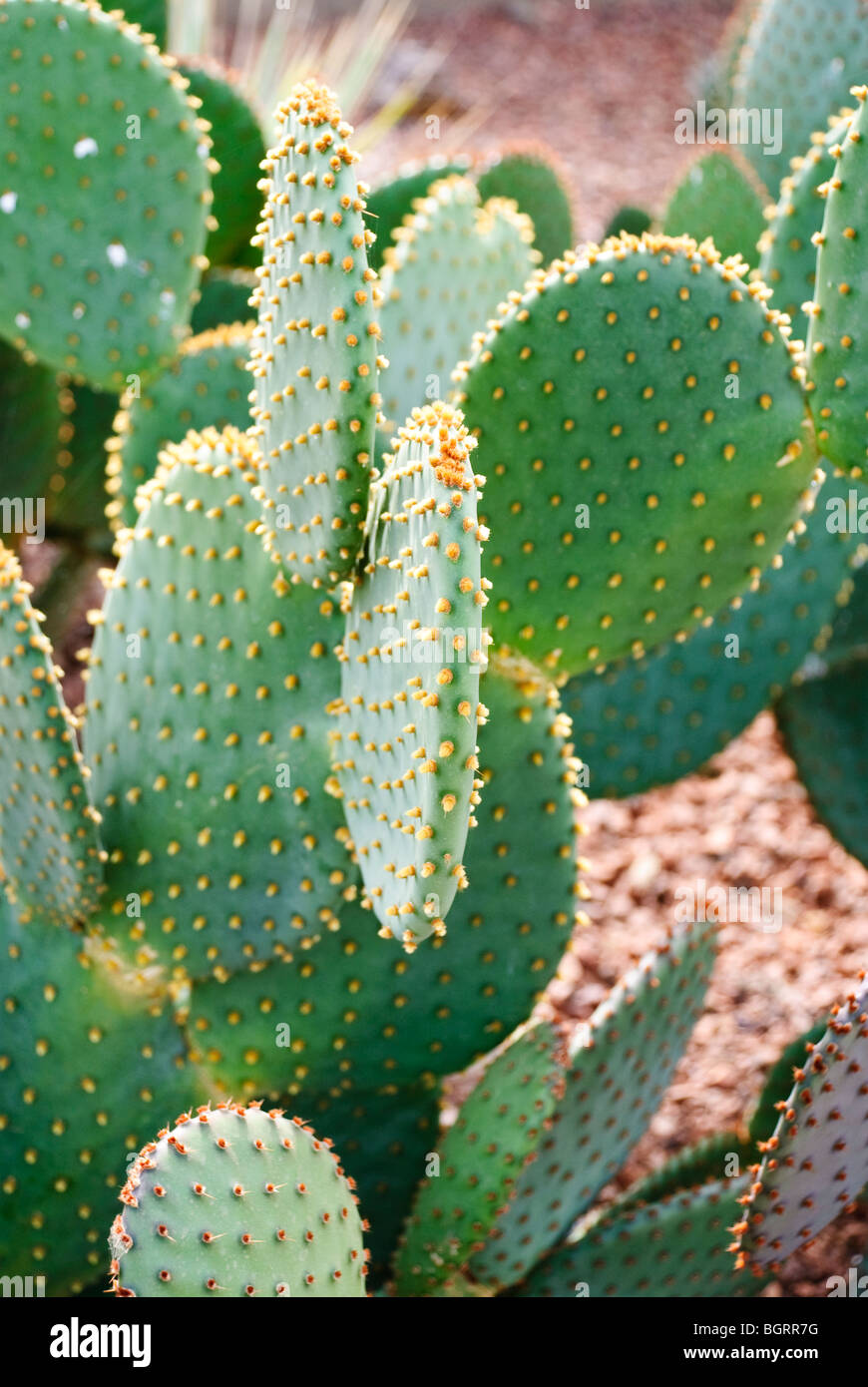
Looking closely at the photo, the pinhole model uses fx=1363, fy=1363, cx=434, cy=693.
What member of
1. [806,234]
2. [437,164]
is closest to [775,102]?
[437,164]

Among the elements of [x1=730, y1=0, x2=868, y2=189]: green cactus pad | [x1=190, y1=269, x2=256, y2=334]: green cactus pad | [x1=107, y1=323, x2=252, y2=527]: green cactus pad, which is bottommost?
[x1=107, y1=323, x2=252, y2=527]: green cactus pad

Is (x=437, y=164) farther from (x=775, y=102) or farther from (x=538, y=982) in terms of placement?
(x=538, y=982)

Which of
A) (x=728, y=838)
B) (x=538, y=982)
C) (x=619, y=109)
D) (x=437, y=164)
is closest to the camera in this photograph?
(x=538, y=982)

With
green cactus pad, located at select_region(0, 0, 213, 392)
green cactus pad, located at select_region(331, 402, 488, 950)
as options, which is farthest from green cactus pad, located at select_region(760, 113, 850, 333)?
green cactus pad, located at select_region(331, 402, 488, 950)

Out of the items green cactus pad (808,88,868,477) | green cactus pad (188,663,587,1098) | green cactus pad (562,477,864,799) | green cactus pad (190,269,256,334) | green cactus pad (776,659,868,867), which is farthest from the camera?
green cactus pad (190,269,256,334)

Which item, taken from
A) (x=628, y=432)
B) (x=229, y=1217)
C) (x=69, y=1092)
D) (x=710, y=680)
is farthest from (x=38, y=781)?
(x=710, y=680)

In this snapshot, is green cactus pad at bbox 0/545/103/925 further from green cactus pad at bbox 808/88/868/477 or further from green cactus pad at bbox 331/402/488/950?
green cactus pad at bbox 808/88/868/477

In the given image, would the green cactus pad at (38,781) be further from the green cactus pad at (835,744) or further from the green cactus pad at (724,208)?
the green cactus pad at (724,208)
